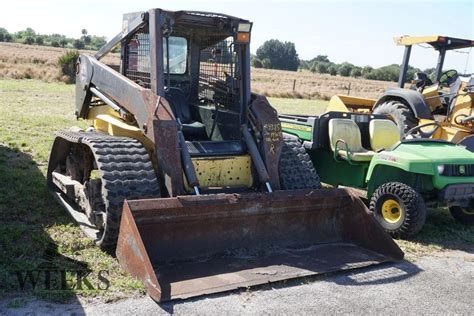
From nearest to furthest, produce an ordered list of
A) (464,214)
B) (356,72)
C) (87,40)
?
(464,214)
(356,72)
(87,40)

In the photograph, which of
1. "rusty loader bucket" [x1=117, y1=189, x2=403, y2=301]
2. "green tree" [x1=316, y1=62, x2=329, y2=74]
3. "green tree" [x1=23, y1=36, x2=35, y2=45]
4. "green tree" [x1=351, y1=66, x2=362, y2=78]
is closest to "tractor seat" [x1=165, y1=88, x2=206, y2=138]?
"rusty loader bucket" [x1=117, y1=189, x2=403, y2=301]

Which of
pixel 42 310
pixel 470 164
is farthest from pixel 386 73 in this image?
pixel 42 310

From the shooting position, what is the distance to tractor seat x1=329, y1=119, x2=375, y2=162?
684 centimetres

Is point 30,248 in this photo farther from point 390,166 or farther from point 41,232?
point 390,166

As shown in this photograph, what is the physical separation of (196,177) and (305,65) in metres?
90.3

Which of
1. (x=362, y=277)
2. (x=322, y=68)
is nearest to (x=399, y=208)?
(x=362, y=277)

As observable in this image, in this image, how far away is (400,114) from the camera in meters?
9.43

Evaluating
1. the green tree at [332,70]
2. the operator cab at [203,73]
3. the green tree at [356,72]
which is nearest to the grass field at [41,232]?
the operator cab at [203,73]

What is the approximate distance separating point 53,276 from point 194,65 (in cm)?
294

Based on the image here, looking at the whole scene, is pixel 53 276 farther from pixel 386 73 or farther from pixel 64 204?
pixel 386 73

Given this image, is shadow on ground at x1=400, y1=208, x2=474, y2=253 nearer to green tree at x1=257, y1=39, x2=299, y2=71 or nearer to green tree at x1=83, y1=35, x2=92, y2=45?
green tree at x1=83, y1=35, x2=92, y2=45

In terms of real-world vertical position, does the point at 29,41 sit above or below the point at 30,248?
below

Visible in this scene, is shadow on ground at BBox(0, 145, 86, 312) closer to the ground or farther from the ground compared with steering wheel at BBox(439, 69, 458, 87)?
closer to the ground

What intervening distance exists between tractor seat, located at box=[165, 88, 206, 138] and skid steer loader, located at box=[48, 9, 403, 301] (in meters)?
0.02
